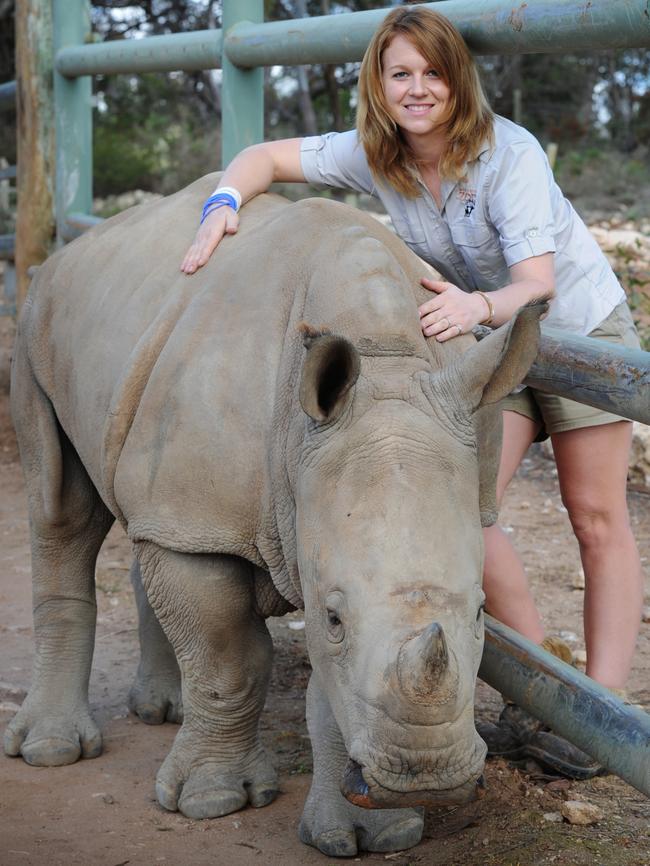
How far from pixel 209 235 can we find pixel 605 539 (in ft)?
4.64

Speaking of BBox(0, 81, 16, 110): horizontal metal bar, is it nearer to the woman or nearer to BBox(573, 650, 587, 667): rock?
the woman

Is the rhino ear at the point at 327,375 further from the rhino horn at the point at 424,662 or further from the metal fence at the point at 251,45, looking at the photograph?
the metal fence at the point at 251,45

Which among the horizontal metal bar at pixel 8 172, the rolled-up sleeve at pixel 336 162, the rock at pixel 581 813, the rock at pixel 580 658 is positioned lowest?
the rock at pixel 580 658

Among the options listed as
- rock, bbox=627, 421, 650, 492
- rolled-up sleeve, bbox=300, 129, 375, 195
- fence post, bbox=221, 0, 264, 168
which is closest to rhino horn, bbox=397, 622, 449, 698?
rolled-up sleeve, bbox=300, 129, 375, 195

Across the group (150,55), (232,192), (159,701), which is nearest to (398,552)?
(232,192)

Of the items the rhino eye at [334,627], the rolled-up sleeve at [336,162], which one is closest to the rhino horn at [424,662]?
the rhino eye at [334,627]

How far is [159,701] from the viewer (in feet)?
13.7

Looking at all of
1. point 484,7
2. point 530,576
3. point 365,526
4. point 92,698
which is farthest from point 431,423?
point 530,576

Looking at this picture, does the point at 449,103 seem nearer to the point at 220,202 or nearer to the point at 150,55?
the point at 220,202

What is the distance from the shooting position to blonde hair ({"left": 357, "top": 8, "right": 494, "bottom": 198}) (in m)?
3.33

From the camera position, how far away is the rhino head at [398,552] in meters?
A: 2.36

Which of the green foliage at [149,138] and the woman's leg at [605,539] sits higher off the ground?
the woman's leg at [605,539]

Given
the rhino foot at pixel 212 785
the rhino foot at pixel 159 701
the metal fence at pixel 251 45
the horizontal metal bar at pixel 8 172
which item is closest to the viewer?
the metal fence at pixel 251 45

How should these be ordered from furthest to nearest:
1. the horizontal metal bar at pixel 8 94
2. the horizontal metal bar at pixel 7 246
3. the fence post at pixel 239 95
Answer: the horizontal metal bar at pixel 7 246 → the horizontal metal bar at pixel 8 94 → the fence post at pixel 239 95
